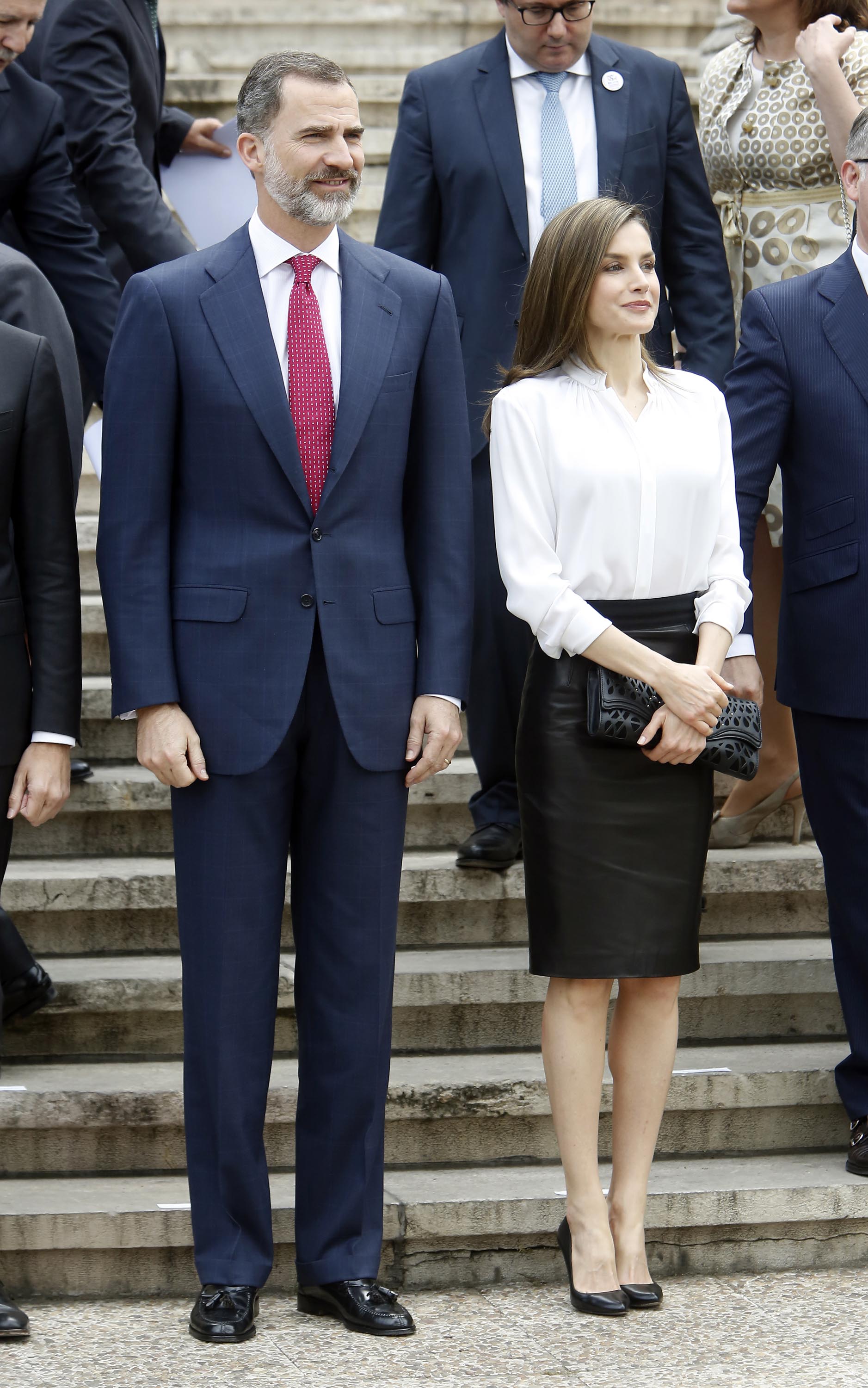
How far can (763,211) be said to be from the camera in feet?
14.3

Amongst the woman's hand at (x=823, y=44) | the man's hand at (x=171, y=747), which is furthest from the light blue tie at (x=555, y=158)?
the man's hand at (x=171, y=747)

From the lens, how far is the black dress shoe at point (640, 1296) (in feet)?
10.9

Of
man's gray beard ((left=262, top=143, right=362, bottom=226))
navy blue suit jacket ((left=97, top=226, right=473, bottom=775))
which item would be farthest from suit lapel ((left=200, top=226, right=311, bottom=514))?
man's gray beard ((left=262, top=143, right=362, bottom=226))

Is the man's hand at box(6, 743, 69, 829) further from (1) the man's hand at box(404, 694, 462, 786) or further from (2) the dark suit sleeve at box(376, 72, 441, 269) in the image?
(2) the dark suit sleeve at box(376, 72, 441, 269)

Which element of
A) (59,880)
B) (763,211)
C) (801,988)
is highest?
(763,211)

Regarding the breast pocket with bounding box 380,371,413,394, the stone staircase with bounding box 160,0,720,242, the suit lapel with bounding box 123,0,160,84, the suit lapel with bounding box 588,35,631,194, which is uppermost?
the stone staircase with bounding box 160,0,720,242

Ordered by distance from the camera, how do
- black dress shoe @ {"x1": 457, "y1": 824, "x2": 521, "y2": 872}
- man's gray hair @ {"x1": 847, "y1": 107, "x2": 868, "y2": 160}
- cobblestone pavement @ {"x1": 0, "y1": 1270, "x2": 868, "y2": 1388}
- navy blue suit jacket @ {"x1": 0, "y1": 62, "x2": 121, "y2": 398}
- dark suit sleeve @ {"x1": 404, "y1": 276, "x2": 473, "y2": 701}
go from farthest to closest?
black dress shoe @ {"x1": 457, "y1": 824, "x2": 521, "y2": 872}
navy blue suit jacket @ {"x1": 0, "y1": 62, "x2": 121, "y2": 398}
man's gray hair @ {"x1": 847, "y1": 107, "x2": 868, "y2": 160}
dark suit sleeve @ {"x1": 404, "y1": 276, "x2": 473, "y2": 701}
cobblestone pavement @ {"x1": 0, "y1": 1270, "x2": 868, "y2": 1388}

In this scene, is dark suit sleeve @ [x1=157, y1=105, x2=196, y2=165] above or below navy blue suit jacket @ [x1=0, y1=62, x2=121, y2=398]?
above

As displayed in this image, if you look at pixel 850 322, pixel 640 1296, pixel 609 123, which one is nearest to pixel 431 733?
pixel 640 1296

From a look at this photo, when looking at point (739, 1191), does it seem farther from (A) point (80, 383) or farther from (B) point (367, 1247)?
(A) point (80, 383)

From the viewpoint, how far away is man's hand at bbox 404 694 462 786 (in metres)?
3.23

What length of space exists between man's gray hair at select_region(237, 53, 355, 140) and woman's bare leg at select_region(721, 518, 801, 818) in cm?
184

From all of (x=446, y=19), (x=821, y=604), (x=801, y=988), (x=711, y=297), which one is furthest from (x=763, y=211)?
(x=446, y=19)

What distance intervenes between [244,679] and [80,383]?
1699mm
